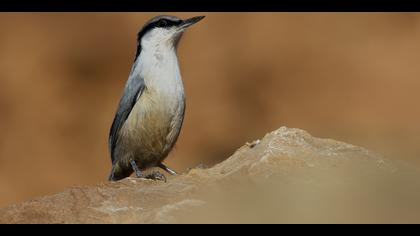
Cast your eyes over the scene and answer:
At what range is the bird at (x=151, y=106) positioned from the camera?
26.6 feet

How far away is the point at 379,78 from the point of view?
18531 millimetres

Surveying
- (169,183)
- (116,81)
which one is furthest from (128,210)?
(116,81)

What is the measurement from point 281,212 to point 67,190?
190 centimetres

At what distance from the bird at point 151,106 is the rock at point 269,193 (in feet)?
5.04

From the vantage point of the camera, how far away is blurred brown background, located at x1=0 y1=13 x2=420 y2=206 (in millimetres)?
17734

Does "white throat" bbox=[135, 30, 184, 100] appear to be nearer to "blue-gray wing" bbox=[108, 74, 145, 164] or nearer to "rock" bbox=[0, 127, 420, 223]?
"blue-gray wing" bbox=[108, 74, 145, 164]

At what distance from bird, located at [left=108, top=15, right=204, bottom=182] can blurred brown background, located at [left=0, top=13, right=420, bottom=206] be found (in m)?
8.42

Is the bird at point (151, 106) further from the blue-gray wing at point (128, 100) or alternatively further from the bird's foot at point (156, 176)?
the bird's foot at point (156, 176)

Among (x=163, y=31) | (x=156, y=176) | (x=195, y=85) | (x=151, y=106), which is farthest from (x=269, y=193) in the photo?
(x=195, y=85)

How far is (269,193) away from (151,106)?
3008 millimetres

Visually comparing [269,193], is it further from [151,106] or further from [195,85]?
[195,85]

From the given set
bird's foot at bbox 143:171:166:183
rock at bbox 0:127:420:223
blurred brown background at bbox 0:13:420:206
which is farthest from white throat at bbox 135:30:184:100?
blurred brown background at bbox 0:13:420:206

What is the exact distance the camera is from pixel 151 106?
8.13m

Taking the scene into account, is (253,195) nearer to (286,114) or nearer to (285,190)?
(285,190)
